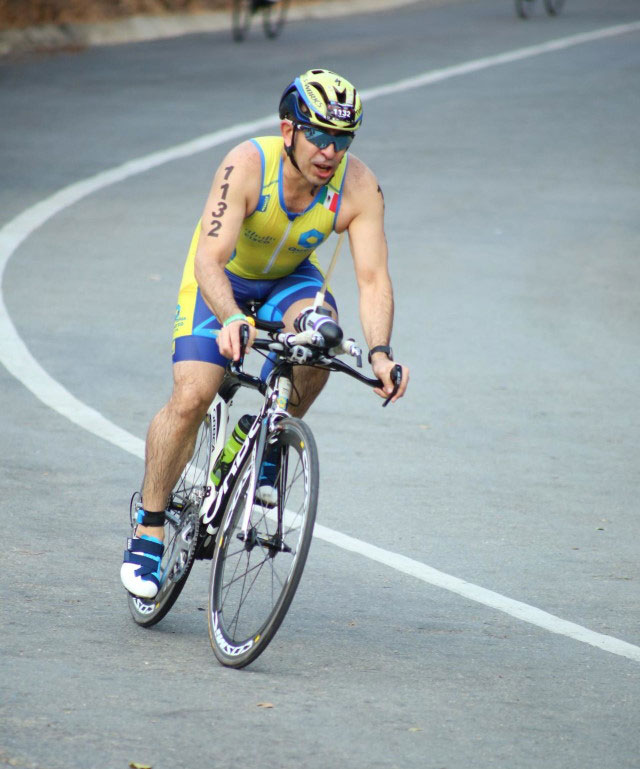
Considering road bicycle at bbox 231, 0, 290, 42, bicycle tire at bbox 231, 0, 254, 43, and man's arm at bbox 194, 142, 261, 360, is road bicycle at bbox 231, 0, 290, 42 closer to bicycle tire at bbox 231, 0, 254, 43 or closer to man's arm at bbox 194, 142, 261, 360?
bicycle tire at bbox 231, 0, 254, 43

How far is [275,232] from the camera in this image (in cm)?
577

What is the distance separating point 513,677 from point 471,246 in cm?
970

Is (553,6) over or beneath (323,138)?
beneath

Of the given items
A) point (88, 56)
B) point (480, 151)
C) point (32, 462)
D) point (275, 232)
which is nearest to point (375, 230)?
point (275, 232)

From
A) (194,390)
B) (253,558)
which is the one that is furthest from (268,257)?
(253,558)

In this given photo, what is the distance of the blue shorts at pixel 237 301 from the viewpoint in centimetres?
564

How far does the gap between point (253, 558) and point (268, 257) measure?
123 cm

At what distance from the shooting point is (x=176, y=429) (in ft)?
18.7

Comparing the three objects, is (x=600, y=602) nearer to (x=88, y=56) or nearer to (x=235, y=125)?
(x=235, y=125)

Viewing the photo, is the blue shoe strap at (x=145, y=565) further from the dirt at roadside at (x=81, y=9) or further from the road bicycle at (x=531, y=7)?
the road bicycle at (x=531, y=7)

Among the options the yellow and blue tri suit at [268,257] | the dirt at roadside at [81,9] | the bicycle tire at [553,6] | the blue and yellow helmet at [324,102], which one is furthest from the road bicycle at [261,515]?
the bicycle tire at [553,6]

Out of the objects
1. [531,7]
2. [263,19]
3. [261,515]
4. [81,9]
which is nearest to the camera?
[261,515]

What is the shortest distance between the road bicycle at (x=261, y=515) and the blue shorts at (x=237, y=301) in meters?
0.17

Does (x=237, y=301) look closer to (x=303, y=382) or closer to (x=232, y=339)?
(x=303, y=382)
